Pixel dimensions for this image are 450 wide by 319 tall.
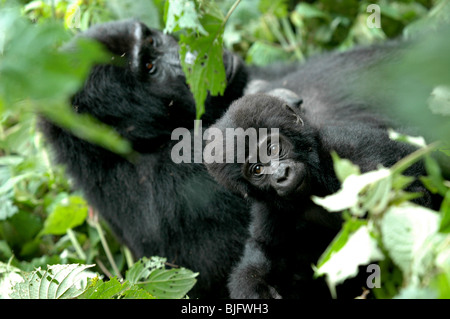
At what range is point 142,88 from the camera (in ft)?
→ 10.4

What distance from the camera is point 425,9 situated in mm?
4727

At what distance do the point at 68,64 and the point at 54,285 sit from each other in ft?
4.48

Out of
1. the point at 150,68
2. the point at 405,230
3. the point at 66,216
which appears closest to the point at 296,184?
the point at 405,230

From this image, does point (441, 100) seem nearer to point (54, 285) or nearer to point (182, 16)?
point (182, 16)

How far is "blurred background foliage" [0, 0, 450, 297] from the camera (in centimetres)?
79

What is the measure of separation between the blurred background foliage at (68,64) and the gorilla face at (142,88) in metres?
0.16

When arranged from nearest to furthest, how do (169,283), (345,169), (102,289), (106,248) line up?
(345,169)
(102,289)
(169,283)
(106,248)

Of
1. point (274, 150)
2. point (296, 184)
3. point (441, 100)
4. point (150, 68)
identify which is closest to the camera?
point (441, 100)

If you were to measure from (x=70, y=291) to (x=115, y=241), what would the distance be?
165cm

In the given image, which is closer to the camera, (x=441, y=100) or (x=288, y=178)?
(x=441, y=100)

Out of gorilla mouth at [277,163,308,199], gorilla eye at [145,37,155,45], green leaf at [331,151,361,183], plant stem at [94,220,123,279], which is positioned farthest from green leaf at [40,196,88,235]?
green leaf at [331,151,361,183]

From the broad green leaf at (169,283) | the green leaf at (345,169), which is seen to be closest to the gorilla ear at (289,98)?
the broad green leaf at (169,283)
